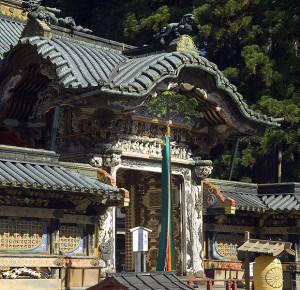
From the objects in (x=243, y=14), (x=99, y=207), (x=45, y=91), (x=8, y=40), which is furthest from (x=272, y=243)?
(x=243, y=14)

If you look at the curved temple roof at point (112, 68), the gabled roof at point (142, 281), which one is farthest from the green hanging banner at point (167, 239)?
the gabled roof at point (142, 281)

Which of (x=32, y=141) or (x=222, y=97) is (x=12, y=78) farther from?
(x=222, y=97)

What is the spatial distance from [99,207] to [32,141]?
10.6 feet

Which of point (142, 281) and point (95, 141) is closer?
point (142, 281)

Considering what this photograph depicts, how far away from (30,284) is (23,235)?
0.99m

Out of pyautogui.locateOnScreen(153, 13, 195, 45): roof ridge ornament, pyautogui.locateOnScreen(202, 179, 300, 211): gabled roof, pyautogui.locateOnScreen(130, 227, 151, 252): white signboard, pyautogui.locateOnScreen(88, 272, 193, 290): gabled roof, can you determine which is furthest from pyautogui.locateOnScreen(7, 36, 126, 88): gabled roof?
pyautogui.locateOnScreen(88, 272, 193, 290): gabled roof

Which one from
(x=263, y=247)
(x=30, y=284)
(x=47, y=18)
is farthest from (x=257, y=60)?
(x=30, y=284)

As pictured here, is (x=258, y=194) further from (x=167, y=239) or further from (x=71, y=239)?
(x=167, y=239)

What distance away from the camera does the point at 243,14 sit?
2736 cm

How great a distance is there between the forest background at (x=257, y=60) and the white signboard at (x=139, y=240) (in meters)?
9.54

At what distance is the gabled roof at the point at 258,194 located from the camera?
20953 mm

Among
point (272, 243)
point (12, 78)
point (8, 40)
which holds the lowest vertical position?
point (272, 243)

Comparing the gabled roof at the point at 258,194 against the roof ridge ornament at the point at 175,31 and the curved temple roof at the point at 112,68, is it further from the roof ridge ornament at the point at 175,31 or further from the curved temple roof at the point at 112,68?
the roof ridge ornament at the point at 175,31

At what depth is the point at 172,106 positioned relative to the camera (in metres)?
20.0
